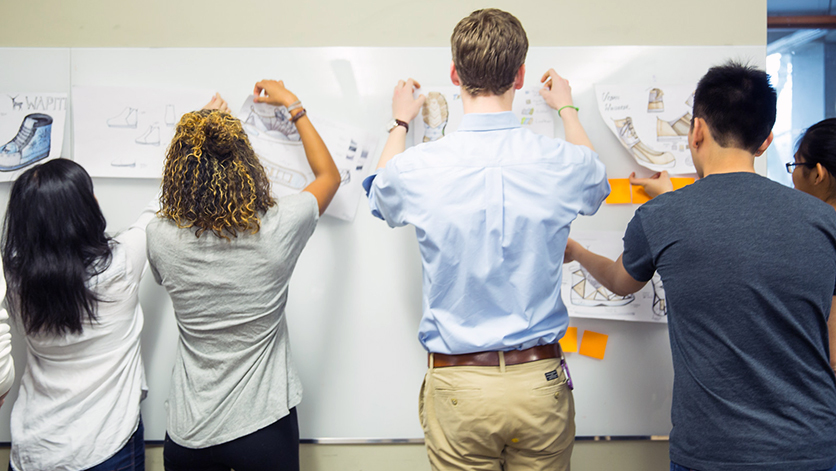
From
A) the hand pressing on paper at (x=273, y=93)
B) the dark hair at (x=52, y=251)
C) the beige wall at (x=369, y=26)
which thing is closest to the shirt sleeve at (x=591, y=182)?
the beige wall at (x=369, y=26)

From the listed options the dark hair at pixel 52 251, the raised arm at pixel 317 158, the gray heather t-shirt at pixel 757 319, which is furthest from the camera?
the raised arm at pixel 317 158

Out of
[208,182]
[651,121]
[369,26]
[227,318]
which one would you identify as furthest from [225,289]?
[651,121]

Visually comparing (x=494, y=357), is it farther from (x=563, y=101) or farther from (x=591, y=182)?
(x=563, y=101)

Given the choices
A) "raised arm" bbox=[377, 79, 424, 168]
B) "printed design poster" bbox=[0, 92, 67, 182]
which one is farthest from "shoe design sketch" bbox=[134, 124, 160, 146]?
"raised arm" bbox=[377, 79, 424, 168]

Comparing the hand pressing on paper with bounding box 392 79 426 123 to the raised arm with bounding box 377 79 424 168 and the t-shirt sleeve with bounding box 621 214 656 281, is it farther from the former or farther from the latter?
the t-shirt sleeve with bounding box 621 214 656 281

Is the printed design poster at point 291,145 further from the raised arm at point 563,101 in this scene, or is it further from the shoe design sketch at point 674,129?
the shoe design sketch at point 674,129

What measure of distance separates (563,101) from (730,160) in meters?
0.49

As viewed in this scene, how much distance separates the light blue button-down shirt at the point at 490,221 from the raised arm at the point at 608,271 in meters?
0.22

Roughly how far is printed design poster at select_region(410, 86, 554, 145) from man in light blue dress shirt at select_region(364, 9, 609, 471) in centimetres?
39

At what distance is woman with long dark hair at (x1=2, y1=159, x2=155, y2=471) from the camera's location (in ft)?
3.63

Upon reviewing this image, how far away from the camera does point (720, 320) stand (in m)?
0.90

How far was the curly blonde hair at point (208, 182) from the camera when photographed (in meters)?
1.02

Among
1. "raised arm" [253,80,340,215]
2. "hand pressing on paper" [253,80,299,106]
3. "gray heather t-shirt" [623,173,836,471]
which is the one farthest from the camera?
"hand pressing on paper" [253,80,299,106]

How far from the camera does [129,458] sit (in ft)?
3.92
